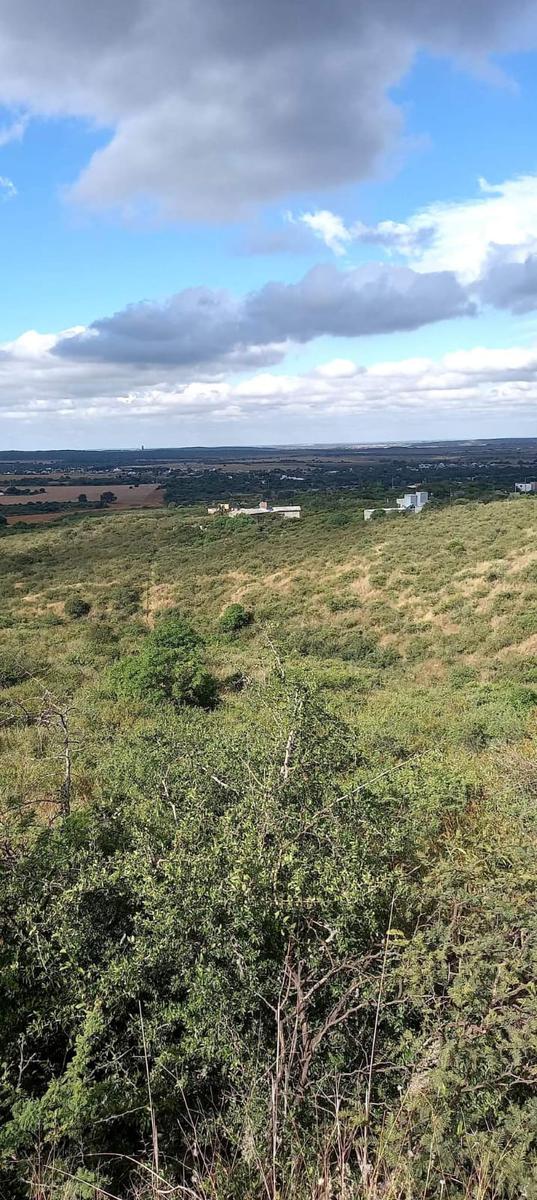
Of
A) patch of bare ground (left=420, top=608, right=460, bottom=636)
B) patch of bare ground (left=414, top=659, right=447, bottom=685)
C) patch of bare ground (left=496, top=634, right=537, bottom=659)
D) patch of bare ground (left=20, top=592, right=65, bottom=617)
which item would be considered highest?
patch of bare ground (left=20, top=592, right=65, bottom=617)

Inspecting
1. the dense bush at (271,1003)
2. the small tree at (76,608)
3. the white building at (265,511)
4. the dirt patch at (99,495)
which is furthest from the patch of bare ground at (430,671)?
the dirt patch at (99,495)

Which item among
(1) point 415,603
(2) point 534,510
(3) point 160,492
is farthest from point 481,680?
(3) point 160,492

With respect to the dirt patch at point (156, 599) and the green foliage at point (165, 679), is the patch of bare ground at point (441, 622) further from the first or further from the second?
the dirt patch at point (156, 599)

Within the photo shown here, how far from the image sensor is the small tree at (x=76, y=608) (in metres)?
28.2

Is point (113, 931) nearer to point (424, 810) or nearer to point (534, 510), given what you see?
point (424, 810)

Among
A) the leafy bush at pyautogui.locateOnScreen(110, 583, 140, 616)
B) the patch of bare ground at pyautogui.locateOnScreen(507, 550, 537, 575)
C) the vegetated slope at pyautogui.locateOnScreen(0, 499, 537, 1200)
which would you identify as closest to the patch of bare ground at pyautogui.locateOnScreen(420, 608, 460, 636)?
the patch of bare ground at pyautogui.locateOnScreen(507, 550, 537, 575)

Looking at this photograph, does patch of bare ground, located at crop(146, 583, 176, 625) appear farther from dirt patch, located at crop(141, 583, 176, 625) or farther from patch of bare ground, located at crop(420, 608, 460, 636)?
patch of bare ground, located at crop(420, 608, 460, 636)

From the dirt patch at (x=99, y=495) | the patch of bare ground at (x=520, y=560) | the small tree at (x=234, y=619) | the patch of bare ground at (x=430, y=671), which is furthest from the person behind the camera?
the dirt patch at (x=99, y=495)

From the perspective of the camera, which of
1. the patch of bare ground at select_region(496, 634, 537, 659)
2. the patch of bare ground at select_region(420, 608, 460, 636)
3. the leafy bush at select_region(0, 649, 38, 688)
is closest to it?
the leafy bush at select_region(0, 649, 38, 688)

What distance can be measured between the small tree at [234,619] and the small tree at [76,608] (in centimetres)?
712

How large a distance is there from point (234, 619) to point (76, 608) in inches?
326

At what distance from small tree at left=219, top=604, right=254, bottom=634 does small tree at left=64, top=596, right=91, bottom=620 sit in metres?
7.12

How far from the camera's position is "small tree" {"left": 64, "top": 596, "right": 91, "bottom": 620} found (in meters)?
28.2

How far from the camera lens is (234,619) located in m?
25.2
